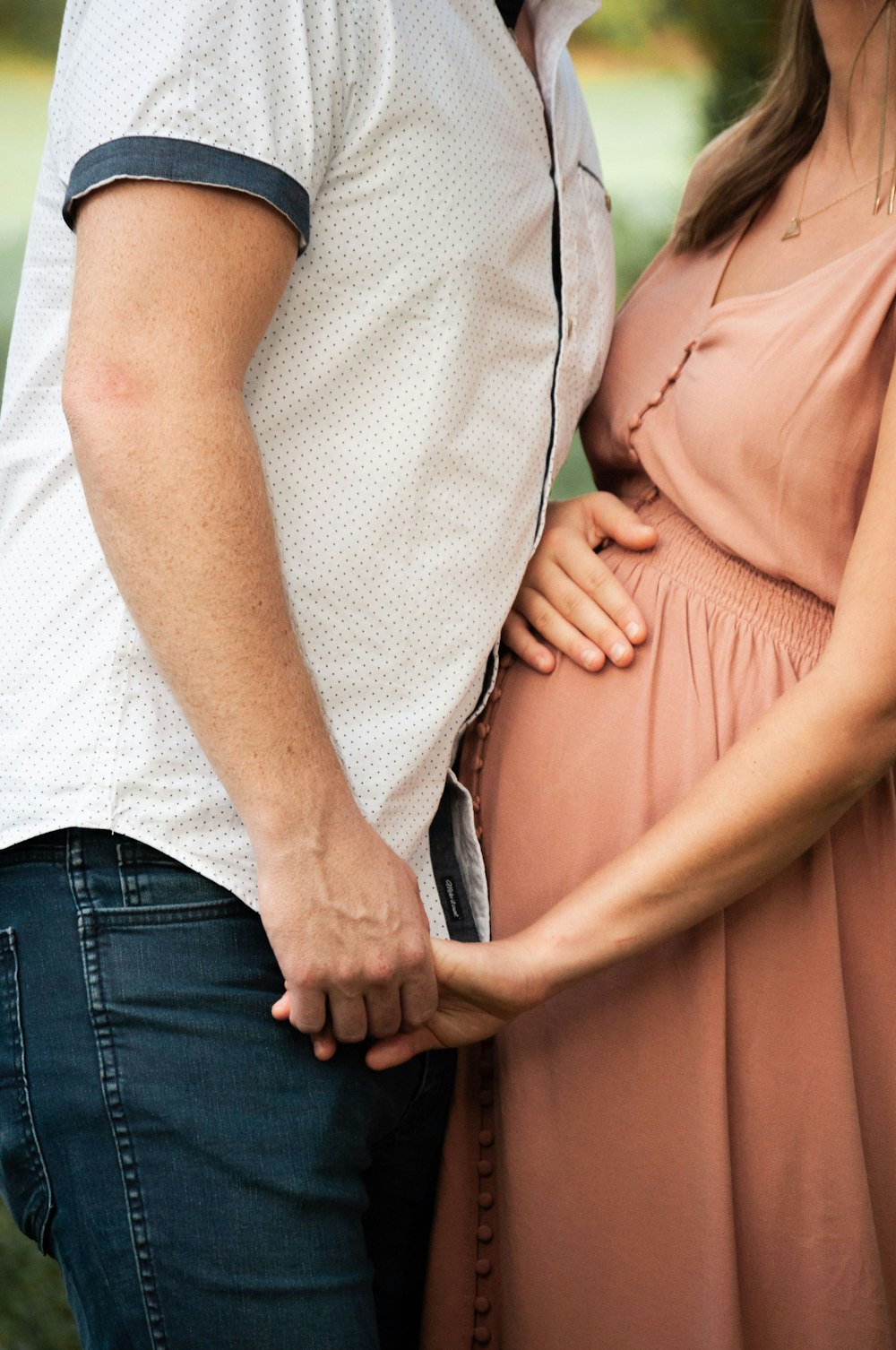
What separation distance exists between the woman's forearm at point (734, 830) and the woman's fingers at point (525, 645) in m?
0.22

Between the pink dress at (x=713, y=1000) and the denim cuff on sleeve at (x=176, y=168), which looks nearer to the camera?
the denim cuff on sleeve at (x=176, y=168)

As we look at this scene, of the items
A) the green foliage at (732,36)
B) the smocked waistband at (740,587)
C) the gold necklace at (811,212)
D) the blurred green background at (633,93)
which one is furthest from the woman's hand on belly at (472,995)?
the green foliage at (732,36)

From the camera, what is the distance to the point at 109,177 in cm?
85

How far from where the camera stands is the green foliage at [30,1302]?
7.27 ft

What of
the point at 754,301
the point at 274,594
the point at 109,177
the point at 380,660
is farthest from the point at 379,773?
the point at 754,301

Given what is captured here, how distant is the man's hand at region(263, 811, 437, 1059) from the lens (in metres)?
0.91

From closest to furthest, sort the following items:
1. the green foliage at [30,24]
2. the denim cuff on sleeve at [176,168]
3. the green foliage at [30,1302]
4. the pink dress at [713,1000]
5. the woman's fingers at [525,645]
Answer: the denim cuff on sleeve at [176,168] → the pink dress at [713,1000] → the woman's fingers at [525,645] → the green foliage at [30,1302] → the green foliage at [30,24]

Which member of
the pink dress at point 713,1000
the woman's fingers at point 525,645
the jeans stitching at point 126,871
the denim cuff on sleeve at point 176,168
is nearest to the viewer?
the denim cuff on sleeve at point 176,168

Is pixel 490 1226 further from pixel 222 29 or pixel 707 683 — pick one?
pixel 222 29

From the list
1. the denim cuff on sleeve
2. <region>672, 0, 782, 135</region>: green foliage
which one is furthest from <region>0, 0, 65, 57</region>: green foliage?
the denim cuff on sleeve

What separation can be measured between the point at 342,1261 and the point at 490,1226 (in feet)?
0.93

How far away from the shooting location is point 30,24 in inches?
96.4

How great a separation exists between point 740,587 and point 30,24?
2.09m

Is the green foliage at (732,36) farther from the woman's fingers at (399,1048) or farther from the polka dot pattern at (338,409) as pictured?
the woman's fingers at (399,1048)
